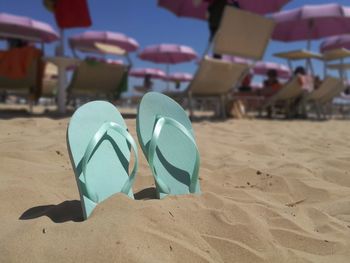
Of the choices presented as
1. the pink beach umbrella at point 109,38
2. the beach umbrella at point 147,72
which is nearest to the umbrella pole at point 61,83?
the pink beach umbrella at point 109,38

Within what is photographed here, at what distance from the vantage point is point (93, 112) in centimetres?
127

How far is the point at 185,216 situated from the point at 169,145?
402mm

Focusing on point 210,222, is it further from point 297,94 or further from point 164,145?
point 297,94

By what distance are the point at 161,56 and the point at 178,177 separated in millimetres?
11875

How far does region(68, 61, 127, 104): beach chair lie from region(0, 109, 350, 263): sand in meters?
2.80

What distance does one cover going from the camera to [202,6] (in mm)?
7082

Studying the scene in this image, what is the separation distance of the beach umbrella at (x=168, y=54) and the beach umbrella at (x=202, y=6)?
5.12 meters

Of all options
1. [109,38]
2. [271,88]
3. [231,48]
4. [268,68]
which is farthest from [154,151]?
[268,68]

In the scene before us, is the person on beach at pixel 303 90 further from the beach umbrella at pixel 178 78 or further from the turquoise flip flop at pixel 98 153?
the beach umbrella at pixel 178 78

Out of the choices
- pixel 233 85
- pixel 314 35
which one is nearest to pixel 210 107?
pixel 314 35

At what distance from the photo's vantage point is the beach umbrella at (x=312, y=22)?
23.0ft

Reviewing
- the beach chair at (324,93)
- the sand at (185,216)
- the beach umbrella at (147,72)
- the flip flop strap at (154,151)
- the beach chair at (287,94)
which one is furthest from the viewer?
the beach umbrella at (147,72)

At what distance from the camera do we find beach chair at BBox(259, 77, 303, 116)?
17.9 ft

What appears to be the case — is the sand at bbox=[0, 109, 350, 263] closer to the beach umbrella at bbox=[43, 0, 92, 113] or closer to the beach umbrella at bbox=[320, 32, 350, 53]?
the beach umbrella at bbox=[43, 0, 92, 113]
